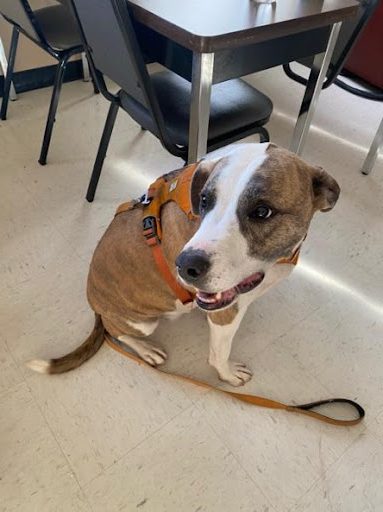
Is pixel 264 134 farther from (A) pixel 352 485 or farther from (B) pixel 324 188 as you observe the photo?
(A) pixel 352 485

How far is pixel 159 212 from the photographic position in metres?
1.14

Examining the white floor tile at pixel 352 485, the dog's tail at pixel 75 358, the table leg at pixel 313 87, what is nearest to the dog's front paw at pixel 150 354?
the dog's tail at pixel 75 358

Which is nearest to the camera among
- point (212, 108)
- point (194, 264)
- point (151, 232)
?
point (194, 264)

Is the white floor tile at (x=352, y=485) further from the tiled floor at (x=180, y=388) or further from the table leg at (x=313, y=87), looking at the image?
the table leg at (x=313, y=87)

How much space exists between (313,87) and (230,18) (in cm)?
61

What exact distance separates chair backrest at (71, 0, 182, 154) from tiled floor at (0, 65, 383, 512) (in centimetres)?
75

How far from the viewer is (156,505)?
3.80 ft

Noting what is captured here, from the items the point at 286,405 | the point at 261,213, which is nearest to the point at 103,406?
the point at 286,405

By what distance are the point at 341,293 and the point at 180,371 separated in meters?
0.80

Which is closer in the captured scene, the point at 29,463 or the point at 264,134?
the point at 29,463

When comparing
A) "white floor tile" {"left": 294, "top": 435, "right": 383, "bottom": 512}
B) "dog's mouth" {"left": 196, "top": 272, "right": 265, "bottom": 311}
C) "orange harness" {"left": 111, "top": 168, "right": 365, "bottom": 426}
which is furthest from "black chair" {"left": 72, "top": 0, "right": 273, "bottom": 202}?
"white floor tile" {"left": 294, "top": 435, "right": 383, "bottom": 512}

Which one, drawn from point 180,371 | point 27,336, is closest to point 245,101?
point 180,371

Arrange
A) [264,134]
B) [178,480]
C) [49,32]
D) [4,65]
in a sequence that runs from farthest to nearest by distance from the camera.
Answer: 1. [4,65]
2. [49,32]
3. [264,134]
4. [178,480]

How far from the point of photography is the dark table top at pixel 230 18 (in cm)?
113
